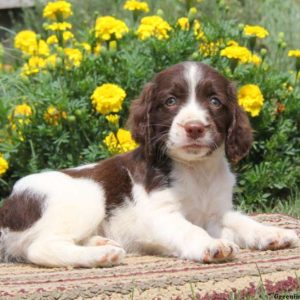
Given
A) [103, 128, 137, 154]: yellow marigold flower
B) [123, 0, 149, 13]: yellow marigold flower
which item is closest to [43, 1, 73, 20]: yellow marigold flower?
[123, 0, 149, 13]: yellow marigold flower

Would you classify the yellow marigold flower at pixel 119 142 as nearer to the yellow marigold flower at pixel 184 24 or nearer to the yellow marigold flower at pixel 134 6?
the yellow marigold flower at pixel 184 24

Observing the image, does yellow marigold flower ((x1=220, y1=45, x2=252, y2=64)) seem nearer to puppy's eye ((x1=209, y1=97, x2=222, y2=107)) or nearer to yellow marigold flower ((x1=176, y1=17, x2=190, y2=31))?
yellow marigold flower ((x1=176, y1=17, x2=190, y2=31))

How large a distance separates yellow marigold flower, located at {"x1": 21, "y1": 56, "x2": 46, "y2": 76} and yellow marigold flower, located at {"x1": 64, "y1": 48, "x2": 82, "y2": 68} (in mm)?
303

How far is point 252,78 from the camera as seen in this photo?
6855 mm

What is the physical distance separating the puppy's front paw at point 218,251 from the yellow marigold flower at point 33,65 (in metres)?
3.07

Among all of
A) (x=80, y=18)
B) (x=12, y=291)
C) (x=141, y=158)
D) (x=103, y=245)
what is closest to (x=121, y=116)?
(x=141, y=158)

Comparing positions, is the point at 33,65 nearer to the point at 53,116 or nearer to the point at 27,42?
the point at 27,42

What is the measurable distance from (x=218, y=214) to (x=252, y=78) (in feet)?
6.79

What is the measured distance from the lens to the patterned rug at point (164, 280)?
380cm

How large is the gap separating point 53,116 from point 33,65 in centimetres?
88

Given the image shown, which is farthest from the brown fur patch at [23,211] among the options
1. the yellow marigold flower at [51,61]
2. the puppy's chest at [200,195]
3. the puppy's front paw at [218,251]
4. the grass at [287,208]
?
the grass at [287,208]

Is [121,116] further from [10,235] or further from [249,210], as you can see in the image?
[10,235]

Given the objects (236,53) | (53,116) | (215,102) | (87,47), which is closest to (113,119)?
(53,116)

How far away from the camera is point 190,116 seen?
4555 millimetres
